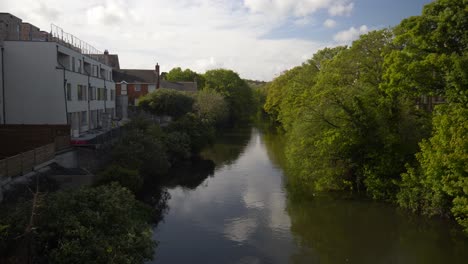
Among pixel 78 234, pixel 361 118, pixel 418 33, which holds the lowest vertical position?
pixel 78 234

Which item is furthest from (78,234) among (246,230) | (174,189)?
→ (174,189)

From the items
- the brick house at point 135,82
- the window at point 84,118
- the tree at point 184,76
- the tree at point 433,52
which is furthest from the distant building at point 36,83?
the tree at point 184,76

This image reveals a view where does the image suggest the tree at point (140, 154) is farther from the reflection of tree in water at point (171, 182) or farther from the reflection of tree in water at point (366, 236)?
the reflection of tree in water at point (366, 236)

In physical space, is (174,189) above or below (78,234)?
below

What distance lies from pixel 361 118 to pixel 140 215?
537 inches

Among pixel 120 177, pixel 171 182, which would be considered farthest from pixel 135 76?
pixel 120 177

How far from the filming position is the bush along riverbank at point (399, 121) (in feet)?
63.7

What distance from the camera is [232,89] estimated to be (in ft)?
287

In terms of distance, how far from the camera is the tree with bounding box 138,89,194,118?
50906 mm

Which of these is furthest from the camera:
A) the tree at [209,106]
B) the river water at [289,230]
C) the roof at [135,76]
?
the roof at [135,76]

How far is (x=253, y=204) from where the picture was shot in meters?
25.8

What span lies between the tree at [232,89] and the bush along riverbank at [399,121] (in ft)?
179

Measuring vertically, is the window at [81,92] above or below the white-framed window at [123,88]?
below

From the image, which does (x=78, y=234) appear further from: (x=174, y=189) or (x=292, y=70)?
(x=292, y=70)
